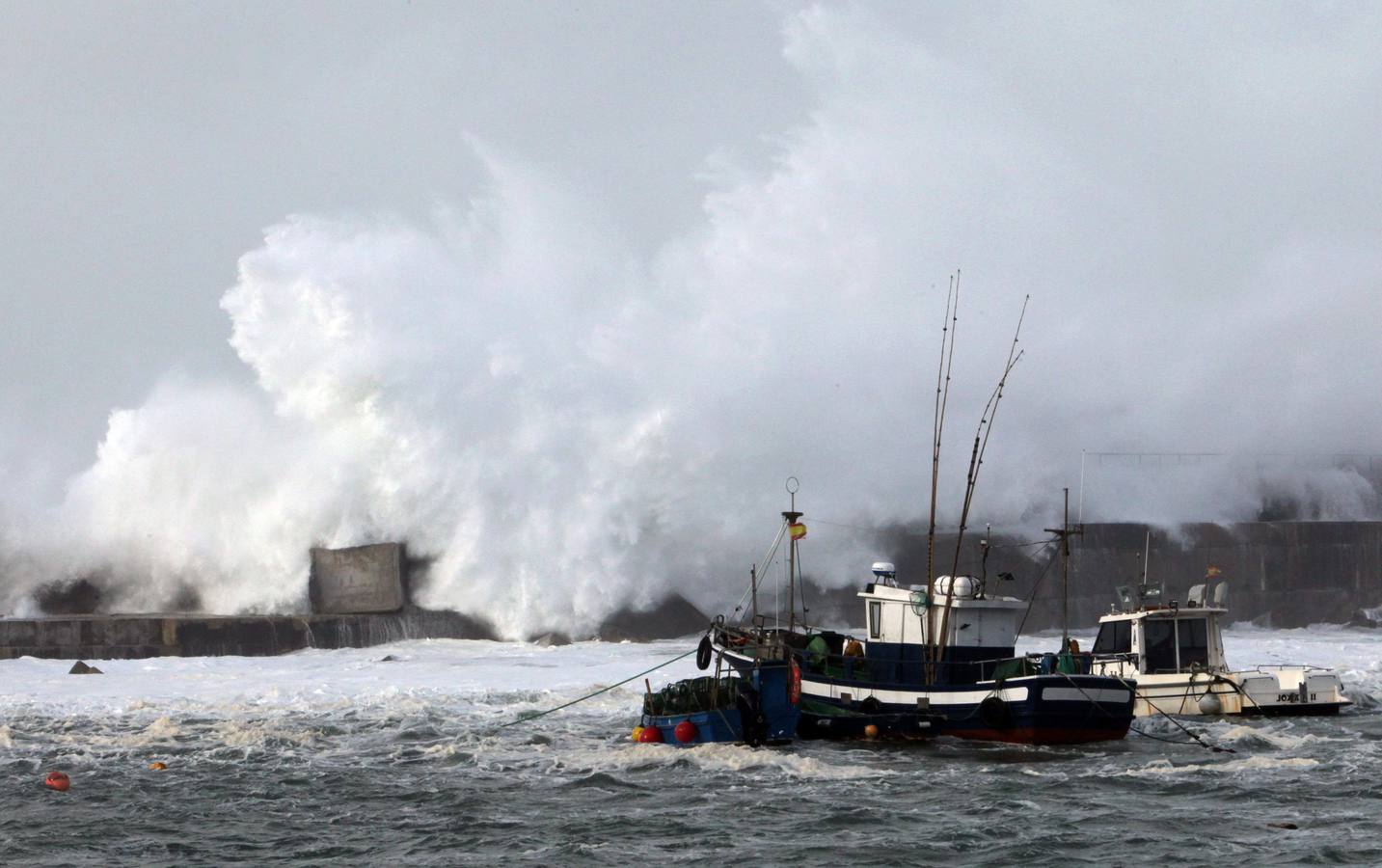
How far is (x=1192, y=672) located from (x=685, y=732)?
9.23 meters

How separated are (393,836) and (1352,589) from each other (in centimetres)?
3777

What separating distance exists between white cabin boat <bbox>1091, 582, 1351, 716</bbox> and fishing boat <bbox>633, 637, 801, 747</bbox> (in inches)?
274

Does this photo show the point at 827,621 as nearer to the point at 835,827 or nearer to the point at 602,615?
the point at 602,615

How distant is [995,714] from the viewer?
71.7ft

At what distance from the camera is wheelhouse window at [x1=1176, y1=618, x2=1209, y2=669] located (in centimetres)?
2594

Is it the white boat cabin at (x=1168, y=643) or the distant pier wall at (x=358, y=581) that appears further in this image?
the distant pier wall at (x=358, y=581)

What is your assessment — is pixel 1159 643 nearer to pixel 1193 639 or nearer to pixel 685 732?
pixel 1193 639

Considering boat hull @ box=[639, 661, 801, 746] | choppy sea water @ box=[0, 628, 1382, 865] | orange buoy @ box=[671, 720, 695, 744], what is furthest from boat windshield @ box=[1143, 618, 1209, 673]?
orange buoy @ box=[671, 720, 695, 744]

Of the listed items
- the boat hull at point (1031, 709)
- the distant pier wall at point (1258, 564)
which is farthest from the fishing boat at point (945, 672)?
the distant pier wall at point (1258, 564)

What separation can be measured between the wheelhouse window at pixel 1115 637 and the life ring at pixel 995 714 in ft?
16.8

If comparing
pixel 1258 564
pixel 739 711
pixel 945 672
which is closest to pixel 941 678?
pixel 945 672

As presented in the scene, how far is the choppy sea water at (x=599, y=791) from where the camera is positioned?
14695mm

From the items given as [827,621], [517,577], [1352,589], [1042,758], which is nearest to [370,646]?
[517,577]

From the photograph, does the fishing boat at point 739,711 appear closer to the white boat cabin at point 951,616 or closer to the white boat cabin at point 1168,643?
the white boat cabin at point 951,616
